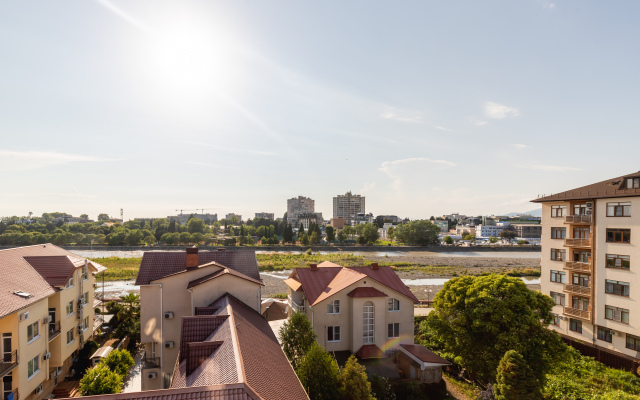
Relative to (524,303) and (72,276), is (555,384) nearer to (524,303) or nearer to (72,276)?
(524,303)

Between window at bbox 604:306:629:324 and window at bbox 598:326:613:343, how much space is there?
866mm

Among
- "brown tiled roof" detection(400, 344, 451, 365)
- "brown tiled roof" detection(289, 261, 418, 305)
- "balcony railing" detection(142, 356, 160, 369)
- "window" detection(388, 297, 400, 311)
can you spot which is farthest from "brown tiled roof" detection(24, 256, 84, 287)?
"brown tiled roof" detection(400, 344, 451, 365)

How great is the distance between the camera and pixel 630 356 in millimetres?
18562

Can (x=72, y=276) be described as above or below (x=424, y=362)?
above

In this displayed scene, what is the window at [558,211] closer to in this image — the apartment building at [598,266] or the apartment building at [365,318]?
the apartment building at [598,266]

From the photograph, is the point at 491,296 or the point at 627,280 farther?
the point at 627,280

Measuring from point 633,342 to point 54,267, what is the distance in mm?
29406

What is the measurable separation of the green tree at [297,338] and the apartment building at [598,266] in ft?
54.6

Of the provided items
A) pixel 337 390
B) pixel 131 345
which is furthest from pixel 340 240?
pixel 337 390

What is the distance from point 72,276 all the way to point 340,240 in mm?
93871

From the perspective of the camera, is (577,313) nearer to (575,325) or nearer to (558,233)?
(575,325)

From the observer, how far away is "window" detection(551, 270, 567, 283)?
896 inches

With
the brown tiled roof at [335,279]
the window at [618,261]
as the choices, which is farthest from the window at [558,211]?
the brown tiled roof at [335,279]

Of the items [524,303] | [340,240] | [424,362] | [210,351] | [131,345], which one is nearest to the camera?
[210,351]
